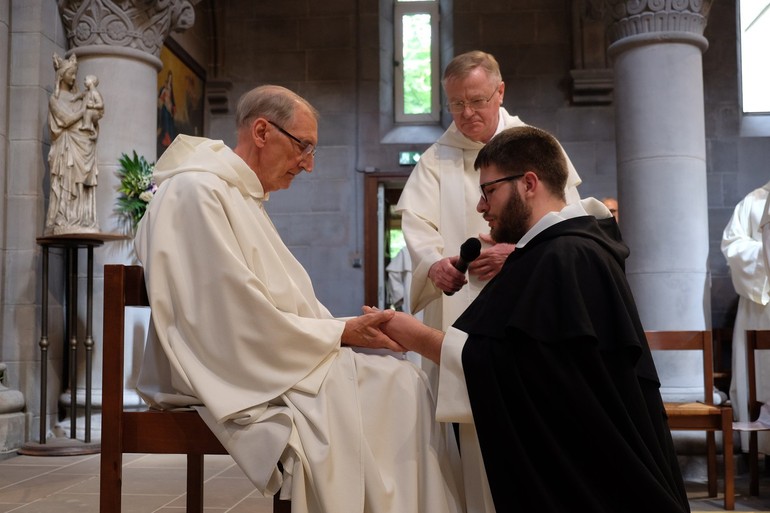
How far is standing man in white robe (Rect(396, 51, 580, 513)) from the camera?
351cm

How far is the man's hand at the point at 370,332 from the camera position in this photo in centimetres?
279

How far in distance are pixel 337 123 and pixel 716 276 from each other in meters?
5.02

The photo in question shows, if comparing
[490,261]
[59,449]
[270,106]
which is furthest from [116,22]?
[490,261]

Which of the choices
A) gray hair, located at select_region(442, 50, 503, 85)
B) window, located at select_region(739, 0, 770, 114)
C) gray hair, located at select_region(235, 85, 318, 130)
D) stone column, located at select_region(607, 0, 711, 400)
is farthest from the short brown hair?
window, located at select_region(739, 0, 770, 114)

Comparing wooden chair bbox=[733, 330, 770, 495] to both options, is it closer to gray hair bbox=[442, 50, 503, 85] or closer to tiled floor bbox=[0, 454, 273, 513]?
gray hair bbox=[442, 50, 503, 85]

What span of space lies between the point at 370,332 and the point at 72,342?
4.66 m

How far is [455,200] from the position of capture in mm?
4020

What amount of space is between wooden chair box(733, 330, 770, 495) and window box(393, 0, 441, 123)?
686cm

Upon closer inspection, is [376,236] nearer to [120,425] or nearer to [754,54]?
[754,54]

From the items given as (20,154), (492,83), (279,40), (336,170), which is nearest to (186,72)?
(279,40)

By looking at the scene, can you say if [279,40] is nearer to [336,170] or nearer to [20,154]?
[336,170]

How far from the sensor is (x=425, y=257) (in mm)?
3688

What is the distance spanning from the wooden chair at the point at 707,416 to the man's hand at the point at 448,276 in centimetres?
238

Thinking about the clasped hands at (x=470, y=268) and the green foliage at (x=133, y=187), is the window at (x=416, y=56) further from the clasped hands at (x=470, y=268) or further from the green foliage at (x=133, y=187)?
the clasped hands at (x=470, y=268)
